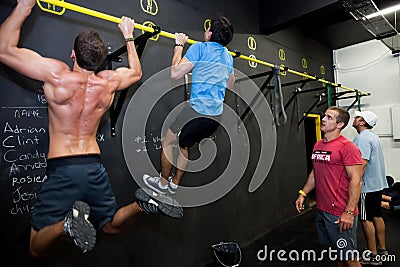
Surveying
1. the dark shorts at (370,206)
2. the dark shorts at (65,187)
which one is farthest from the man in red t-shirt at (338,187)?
the dark shorts at (65,187)

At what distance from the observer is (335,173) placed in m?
2.18

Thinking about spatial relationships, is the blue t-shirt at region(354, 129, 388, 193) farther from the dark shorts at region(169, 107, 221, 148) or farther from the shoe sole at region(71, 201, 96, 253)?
the shoe sole at region(71, 201, 96, 253)

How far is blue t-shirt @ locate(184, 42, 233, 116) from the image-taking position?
2.12 meters

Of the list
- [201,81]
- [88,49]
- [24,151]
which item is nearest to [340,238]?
[201,81]

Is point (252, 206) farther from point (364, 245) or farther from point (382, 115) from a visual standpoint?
point (382, 115)

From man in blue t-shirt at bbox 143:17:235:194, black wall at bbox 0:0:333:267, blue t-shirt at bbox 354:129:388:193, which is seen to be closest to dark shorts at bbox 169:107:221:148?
Result: man in blue t-shirt at bbox 143:17:235:194

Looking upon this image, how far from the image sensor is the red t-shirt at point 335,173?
2117 millimetres

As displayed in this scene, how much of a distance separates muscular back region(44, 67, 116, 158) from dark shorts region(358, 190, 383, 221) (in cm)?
275

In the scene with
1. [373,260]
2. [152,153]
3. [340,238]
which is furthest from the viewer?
[373,260]

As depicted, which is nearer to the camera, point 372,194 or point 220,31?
point 220,31

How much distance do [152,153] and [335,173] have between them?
5.09 feet

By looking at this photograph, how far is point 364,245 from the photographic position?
3.32 m

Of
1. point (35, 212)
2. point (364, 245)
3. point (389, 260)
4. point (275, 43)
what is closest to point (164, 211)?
point (35, 212)

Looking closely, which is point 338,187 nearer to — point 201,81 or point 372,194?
point 372,194
